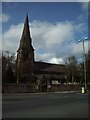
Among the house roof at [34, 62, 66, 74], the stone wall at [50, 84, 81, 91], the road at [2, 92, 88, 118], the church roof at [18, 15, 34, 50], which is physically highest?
the church roof at [18, 15, 34, 50]

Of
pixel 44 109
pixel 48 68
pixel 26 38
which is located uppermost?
pixel 26 38

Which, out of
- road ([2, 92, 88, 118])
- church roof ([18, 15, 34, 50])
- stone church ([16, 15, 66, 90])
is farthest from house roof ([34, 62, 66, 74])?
road ([2, 92, 88, 118])

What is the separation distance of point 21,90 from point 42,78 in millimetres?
7433

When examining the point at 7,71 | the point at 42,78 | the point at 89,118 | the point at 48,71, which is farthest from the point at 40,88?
the point at 48,71

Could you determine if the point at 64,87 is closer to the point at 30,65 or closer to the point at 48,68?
the point at 30,65

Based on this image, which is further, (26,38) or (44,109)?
(26,38)

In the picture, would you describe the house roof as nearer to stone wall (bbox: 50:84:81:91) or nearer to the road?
stone wall (bbox: 50:84:81:91)

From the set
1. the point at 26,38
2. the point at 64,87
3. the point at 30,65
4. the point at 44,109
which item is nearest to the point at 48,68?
the point at 26,38

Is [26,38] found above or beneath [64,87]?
above

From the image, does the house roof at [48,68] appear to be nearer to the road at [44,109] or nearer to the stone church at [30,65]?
the stone church at [30,65]

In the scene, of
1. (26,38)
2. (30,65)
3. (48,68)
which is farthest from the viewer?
(48,68)

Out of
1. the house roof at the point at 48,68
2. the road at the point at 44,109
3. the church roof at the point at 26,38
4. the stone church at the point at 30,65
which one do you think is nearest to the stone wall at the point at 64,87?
the stone church at the point at 30,65

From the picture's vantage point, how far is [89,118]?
36.7 ft

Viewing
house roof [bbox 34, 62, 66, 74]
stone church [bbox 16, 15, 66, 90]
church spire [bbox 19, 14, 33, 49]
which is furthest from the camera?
house roof [bbox 34, 62, 66, 74]
